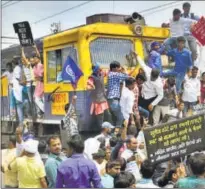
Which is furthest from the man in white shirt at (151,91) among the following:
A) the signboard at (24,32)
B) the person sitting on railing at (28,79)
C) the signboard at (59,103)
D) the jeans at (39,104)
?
the person sitting on railing at (28,79)

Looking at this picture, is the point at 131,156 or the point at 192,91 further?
the point at 192,91

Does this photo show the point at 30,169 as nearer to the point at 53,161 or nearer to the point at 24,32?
the point at 53,161

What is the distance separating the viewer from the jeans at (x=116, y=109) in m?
7.17

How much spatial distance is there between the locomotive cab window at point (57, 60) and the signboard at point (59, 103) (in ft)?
0.87

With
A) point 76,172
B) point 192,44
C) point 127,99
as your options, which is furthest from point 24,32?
point 76,172

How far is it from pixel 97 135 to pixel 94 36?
149 cm

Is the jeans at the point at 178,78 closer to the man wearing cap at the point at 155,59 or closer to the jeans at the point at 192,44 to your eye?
the man wearing cap at the point at 155,59

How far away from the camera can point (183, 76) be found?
7.05m

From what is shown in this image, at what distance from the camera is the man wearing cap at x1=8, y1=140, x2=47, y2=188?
5.37 meters

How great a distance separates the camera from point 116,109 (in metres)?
7.20

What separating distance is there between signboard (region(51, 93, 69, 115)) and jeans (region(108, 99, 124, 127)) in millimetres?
847

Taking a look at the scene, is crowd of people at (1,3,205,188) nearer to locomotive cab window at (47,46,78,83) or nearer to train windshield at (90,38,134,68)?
train windshield at (90,38,134,68)

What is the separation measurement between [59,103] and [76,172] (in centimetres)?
335

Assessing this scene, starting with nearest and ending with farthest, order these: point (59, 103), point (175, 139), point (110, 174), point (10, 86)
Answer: point (110, 174), point (175, 139), point (59, 103), point (10, 86)
